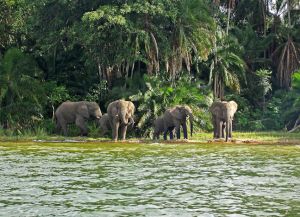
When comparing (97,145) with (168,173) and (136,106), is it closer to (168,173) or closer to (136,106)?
(136,106)

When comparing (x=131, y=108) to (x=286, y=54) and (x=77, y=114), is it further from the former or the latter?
(x=286, y=54)

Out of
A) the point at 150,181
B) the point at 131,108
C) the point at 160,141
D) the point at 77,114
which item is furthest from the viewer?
the point at 77,114

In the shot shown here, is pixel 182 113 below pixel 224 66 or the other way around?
below

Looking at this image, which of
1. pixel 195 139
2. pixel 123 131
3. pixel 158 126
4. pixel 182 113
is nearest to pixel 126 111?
pixel 123 131

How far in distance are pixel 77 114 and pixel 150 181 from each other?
15915 millimetres

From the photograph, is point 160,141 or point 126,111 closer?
point 160,141

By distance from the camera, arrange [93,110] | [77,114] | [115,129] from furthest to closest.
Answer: [93,110], [77,114], [115,129]

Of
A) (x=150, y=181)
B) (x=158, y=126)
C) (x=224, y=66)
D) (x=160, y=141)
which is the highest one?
(x=224, y=66)

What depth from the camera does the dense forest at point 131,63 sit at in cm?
2967

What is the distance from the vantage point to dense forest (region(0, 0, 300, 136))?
97.3 feet

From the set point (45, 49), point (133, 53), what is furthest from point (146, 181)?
point (45, 49)

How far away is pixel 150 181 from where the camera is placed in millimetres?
14359

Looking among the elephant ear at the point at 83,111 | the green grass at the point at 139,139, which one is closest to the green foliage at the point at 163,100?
the green grass at the point at 139,139

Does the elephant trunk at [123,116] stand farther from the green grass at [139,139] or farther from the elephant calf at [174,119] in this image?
the elephant calf at [174,119]
